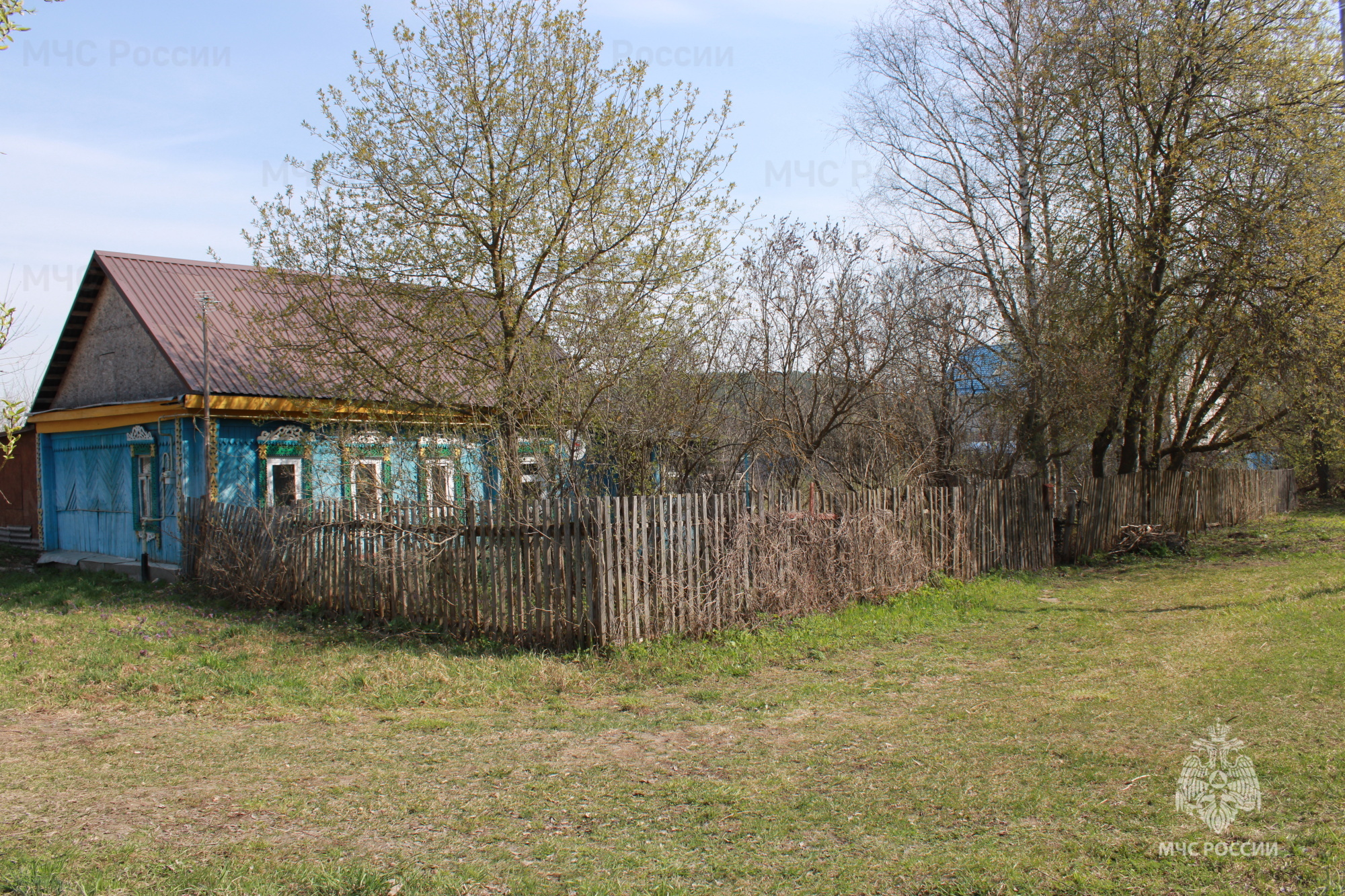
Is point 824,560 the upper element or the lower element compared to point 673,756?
upper

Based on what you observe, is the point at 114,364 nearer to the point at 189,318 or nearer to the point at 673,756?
the point at 189,318

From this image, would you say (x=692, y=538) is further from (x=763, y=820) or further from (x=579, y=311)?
(x=763, y=820)

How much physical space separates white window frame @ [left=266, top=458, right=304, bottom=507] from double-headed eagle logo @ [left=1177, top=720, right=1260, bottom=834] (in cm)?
1452

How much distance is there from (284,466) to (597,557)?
988 cm

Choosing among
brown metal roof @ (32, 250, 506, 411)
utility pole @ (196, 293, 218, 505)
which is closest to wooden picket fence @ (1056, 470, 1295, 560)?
brown metal roof @ (32, 250, 506, 411)

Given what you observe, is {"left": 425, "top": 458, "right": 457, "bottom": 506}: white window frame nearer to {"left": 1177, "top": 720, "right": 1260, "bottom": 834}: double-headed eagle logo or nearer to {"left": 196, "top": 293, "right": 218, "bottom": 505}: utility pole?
{"left": 196, "top": 293, "right": 218, "bottom": 505}: utility pole

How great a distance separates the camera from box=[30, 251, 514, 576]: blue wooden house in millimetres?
14922

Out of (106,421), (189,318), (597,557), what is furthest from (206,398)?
(597,557)

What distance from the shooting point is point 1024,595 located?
13.0m

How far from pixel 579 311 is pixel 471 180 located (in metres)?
2.24

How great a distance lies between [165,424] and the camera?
51.8 feet

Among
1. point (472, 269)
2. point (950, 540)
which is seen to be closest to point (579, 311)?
point (472, 269)

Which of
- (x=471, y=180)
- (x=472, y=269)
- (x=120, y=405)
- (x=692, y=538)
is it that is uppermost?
(x=471, y=180)

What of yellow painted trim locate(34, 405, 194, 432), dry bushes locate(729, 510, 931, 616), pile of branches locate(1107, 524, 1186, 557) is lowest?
pile of branches locate(1107, 524, 1186, 557)
